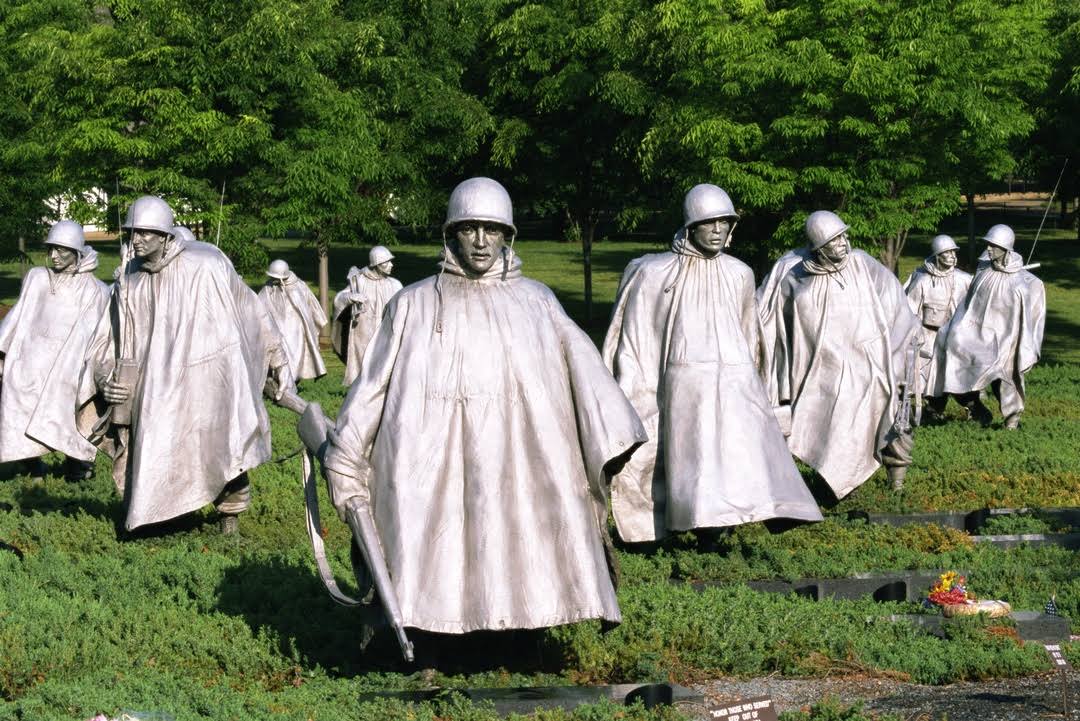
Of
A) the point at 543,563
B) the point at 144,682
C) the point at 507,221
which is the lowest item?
the point at 144,682

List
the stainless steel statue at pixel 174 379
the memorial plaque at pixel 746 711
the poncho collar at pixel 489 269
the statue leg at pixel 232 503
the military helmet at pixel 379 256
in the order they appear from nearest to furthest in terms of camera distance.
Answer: the memorial plaque at pixel 746 711, the poncho collar at pixel 489 269, the stainless steel statue at pixel 174 379, the statue leg at pixel 232 503, the military helmet at pixel 379 256

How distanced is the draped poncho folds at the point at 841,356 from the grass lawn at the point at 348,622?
0.58 m

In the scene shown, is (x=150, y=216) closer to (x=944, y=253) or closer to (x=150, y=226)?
(x=150, y=226)

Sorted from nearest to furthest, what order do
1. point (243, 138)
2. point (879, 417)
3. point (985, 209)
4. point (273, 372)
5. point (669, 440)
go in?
point (669, 440)
point (273, 372)
point (879, 417)
point (243, 138)
point (985, 209)

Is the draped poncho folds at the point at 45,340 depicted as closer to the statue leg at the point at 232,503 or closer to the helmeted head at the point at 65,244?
the helmeted head at the point at 65,244

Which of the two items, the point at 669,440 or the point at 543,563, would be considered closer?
the point at 543,563

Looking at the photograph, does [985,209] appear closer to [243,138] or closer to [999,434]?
[243,138]

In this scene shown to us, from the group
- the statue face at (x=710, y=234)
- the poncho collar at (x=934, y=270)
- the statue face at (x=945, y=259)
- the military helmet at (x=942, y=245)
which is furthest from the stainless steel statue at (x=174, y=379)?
the statue face at (x=945, y=259)

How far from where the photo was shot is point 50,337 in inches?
697

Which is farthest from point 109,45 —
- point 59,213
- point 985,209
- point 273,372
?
point 985,209

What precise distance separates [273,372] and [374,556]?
5.76 metres

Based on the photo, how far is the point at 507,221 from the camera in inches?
332

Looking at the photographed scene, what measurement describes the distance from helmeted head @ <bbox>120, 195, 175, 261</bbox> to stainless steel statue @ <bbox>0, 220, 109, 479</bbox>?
451 cm

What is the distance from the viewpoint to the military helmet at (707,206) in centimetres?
1268
